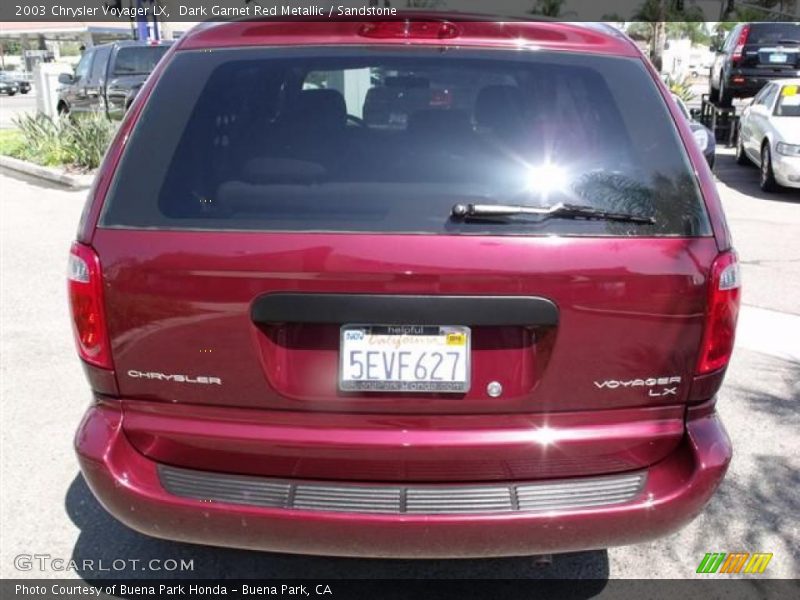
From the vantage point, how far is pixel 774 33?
17078 millimetres

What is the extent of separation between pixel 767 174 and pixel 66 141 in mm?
10918

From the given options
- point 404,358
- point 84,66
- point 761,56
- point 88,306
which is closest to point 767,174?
point 761,56

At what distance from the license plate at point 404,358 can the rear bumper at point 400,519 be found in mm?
375

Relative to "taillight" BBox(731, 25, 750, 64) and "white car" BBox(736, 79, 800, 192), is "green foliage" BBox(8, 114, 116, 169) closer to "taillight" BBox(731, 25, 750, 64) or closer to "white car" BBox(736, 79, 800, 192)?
"white car" BBox(736, 79, 800, 192)

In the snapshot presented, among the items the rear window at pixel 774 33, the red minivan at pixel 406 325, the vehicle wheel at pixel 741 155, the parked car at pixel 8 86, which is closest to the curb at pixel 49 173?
the red minivan at pixel 406 325

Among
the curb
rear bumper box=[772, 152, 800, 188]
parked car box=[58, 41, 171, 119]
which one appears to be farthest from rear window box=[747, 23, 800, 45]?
the curb

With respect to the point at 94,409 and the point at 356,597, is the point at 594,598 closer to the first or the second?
the point at 356,597

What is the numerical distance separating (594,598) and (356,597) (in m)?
0.85

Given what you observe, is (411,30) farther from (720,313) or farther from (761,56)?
(761,56)

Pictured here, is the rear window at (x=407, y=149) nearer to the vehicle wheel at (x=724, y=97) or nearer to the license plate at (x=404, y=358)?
the license plate at (x=404, y=358)

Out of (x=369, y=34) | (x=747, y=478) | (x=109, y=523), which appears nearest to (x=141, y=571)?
(x=109, y=523)

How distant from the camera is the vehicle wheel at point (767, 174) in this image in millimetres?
11508

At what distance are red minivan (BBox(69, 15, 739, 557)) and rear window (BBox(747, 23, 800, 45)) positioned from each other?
54.8 feet

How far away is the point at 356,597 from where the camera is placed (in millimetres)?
2938
